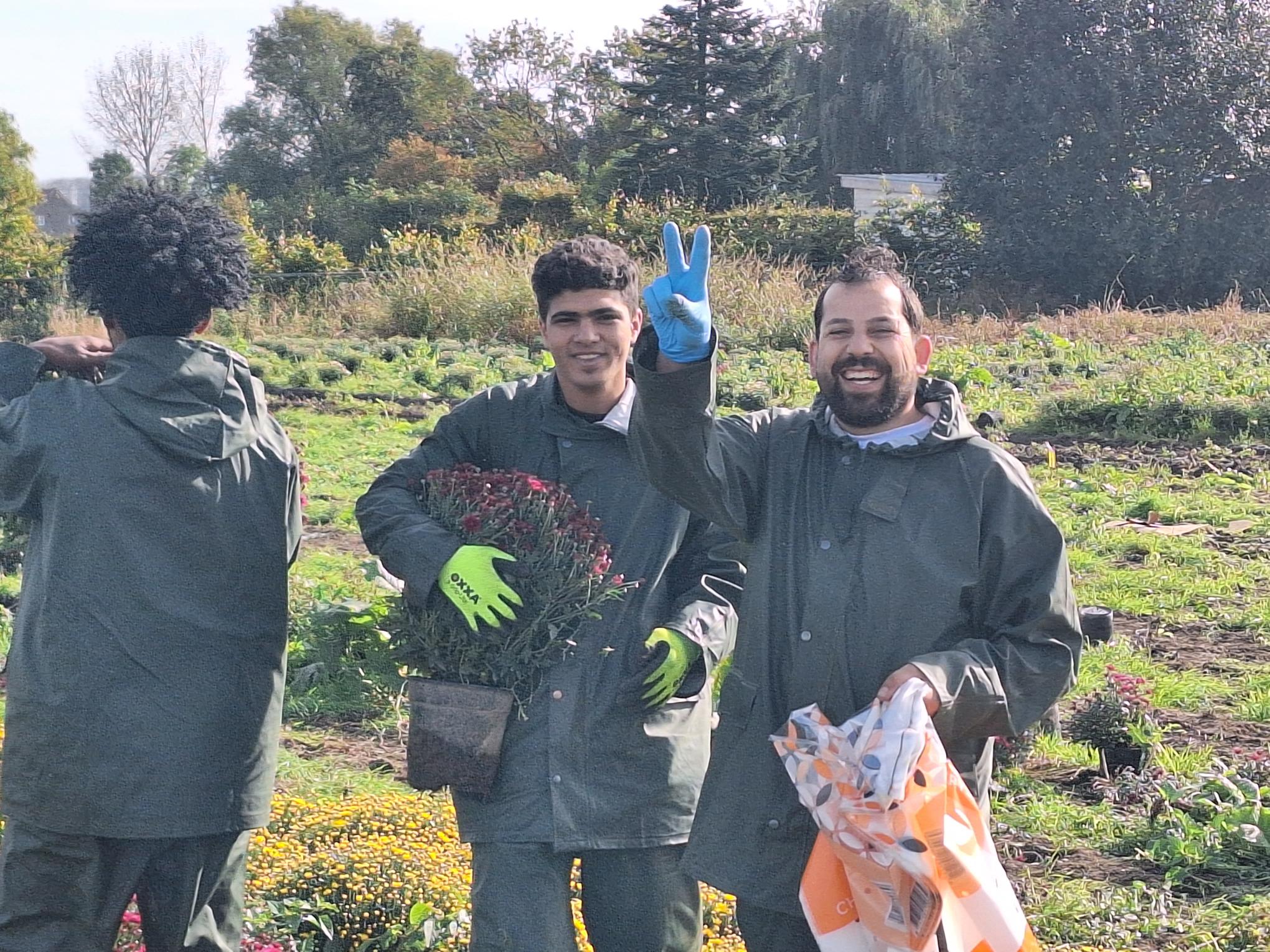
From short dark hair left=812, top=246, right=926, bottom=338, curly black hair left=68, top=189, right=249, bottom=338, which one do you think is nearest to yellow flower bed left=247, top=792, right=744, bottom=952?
curly black hair left=68, top=189, right=249, bottom=338

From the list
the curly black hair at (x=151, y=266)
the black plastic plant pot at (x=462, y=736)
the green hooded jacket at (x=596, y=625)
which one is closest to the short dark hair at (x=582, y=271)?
the green hooded jacket at (x=596, y=625)

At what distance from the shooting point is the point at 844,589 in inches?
109

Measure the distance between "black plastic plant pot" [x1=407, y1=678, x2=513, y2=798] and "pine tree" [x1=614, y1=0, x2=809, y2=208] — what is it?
35090mm

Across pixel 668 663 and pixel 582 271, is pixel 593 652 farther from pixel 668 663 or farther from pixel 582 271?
pixel 582 271

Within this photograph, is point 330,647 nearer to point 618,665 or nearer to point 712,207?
point 618,665

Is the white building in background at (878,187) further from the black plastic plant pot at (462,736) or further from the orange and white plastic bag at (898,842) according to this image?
the orange and white plastic bag at (898,842)

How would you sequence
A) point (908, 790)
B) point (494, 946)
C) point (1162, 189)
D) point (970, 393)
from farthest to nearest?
point (1162, 189) → point (970, 393) → point (494, 946) → point (908, 790)

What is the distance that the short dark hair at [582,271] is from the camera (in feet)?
10.9

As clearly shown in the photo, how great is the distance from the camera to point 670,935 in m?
3.16

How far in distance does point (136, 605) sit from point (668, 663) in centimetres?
109

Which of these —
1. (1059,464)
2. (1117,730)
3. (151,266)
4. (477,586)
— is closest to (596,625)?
(477,586)

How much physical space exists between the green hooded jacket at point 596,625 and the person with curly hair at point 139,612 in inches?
15.9

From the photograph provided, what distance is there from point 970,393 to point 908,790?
1153cm

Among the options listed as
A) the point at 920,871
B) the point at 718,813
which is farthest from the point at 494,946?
the point at 920,871
